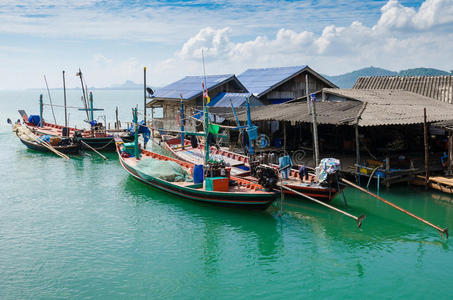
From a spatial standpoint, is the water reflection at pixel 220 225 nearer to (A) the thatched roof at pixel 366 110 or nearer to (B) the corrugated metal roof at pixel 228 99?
(A) the thatched roof at pixel 366 110

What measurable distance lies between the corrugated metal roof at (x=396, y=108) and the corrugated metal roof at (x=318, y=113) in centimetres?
65

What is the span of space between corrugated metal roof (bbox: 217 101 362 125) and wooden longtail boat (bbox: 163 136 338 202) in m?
2.67

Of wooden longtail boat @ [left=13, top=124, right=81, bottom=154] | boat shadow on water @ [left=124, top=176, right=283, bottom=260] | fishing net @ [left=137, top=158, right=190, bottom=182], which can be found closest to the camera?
boat shadow on water @ [left=124, top=176, right=283, bottom=260]

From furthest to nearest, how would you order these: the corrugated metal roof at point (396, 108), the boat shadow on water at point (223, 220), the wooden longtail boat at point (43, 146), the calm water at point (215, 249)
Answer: the wooden longtail boat at point (43, 146)
the corrugated metal roof at point (396, 108)
the boat shadow on water at point (223, 220)
the calm water at point (215, 249)

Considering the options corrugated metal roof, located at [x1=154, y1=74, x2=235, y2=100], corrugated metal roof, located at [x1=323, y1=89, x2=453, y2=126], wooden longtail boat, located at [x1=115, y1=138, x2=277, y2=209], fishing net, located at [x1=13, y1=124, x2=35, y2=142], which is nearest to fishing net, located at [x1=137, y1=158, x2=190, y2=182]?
wooden longtail boat, located at [x1=115, y1=138, x2=277, y2=209]

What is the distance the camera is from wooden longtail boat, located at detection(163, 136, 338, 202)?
56.0 feet

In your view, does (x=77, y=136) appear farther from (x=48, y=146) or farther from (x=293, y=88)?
(x=293, y=88)

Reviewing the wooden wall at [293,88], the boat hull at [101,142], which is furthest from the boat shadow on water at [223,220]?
the wooden wall at [293,88]

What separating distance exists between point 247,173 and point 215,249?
6.58 meters

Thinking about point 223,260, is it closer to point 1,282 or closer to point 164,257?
point 164,257

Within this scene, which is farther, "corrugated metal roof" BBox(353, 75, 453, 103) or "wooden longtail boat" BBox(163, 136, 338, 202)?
"corrugated metal roof" BBox(353, 75, 453, 103)

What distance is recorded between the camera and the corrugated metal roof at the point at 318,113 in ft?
65.4

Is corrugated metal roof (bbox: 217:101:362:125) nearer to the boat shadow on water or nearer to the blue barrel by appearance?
the boat shadow on water

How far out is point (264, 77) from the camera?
123 ft
